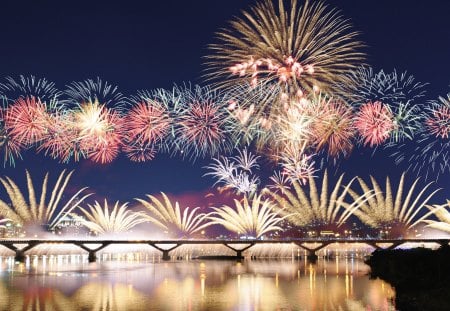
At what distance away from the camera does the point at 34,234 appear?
328ft

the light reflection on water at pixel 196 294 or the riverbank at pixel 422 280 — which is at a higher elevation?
the riverbank at pixel 422 280

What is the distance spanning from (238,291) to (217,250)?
87031 mm

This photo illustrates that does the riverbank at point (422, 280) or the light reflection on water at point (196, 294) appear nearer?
the riverbank at point (422, 280)

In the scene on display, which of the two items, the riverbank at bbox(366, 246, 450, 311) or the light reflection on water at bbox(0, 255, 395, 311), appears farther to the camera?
the light reflection on water at bbox(0, 255, 395, 311)

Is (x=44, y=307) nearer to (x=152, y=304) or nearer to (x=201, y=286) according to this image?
(x=152, y=304)

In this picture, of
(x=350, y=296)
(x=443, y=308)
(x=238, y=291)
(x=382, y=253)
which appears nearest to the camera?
(x=443, y=308)

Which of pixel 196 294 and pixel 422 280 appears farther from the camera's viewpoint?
pixel 196 294

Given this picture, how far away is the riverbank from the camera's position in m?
28.6

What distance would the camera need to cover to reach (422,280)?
38.6 metres

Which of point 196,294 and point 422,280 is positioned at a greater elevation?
point 422,280

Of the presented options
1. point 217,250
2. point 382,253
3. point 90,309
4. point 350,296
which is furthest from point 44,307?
point 217,250

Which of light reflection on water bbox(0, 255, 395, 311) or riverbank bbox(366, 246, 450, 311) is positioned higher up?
riverbank bbox(366, 246, 450, 311)

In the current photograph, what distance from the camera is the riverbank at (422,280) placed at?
2865 cm

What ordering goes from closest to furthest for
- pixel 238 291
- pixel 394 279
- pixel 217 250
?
pixel 238 291
pixel 394 279
pixel 217 250
